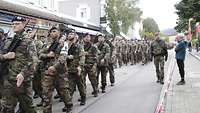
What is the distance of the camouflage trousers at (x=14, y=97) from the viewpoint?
7387 mm

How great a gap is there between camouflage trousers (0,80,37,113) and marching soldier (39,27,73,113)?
1.08 meters

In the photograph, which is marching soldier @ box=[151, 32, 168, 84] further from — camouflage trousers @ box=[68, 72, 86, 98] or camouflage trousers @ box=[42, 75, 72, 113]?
camouflage trousers @ box=[42, 75, 72, 113]

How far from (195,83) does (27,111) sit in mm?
8586

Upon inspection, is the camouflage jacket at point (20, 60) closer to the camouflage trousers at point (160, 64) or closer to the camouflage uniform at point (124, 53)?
the camouflage trousers at point (160, 64)

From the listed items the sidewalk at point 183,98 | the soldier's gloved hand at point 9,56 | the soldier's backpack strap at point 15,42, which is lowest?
the sidewalk at point 183,98

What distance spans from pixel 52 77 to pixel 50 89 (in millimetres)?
287

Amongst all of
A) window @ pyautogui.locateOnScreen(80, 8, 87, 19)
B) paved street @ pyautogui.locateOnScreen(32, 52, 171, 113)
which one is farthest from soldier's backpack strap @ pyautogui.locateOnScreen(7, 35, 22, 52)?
window @ pyautogui.locateOnScreen(80, 8, 87, 19)

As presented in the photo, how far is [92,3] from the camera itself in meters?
58.4

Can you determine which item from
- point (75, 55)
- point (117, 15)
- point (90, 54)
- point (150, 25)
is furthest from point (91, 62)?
point (150, 25)

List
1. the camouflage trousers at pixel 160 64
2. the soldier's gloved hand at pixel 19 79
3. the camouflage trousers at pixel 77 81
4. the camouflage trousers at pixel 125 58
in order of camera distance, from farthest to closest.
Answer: the camouflage trousers at pixel 125 58
the camouflage trousers at pixel 160 64
the camouflage trousers at pixel 77 81
the soldier's gloved hand at pixel 19 79

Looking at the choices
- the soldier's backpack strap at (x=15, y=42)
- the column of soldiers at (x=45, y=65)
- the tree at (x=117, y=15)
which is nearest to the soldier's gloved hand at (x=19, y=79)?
the column of soldiers at (x=45, y=65)

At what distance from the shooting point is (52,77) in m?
9.00

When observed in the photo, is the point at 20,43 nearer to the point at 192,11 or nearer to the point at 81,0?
the point at 192,11

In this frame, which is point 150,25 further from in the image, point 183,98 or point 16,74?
point 16,74
